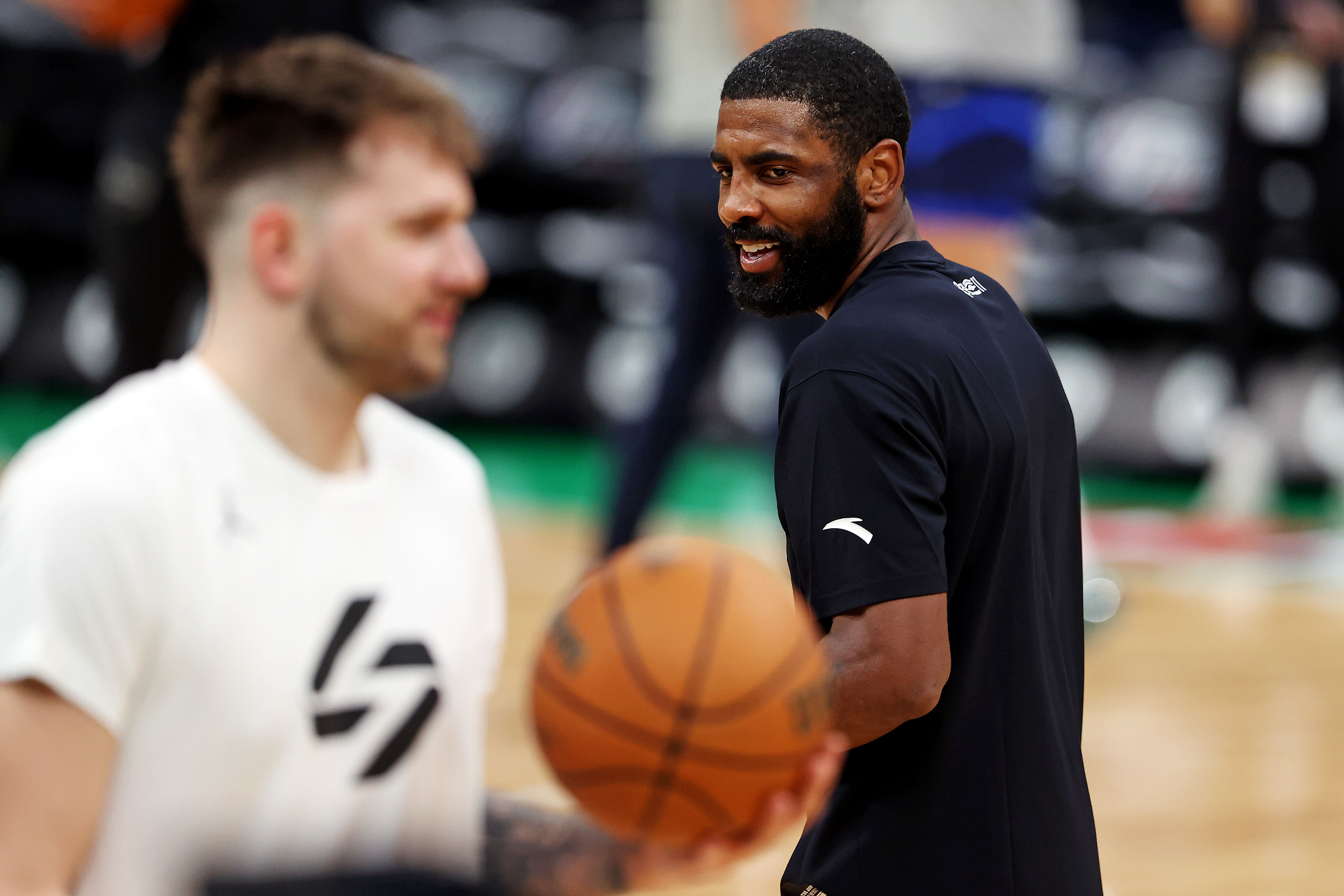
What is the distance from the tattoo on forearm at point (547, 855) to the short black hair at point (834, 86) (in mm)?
808

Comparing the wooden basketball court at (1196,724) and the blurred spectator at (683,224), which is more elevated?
the blurred spectator at (683,224)

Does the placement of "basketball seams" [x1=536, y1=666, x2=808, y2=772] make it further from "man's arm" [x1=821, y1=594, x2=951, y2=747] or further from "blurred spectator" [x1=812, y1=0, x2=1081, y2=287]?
"blurred spectator" [x1=812, y1=0, x2=1081, y2=287]

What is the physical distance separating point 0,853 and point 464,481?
690 mm

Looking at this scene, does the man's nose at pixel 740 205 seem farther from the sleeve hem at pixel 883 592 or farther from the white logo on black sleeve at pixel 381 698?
the white logo on black sleeve at pixel 381 698

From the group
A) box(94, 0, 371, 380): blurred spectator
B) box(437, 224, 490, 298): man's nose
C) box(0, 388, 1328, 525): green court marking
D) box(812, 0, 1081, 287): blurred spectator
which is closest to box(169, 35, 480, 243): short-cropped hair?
box(437, 224, 490, 298): man's nose

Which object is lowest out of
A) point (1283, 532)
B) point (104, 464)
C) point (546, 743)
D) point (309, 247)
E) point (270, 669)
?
point (1283, 532)

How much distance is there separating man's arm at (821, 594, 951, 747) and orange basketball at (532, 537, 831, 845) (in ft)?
0.22

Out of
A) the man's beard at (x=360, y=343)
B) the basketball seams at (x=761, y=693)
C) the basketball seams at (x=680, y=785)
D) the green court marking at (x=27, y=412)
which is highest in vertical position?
the man's beard at (x=360, y=343)

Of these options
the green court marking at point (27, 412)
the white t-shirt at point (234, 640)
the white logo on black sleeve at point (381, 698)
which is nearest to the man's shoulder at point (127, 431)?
the white t-shirt at point (234, 640)

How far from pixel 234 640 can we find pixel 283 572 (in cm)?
10

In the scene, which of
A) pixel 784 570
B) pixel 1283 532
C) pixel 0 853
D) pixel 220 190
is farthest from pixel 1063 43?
pixel 1283 532

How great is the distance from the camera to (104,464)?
167cm

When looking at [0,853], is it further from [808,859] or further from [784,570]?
[784,570]

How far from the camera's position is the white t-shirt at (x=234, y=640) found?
5.28 ft
